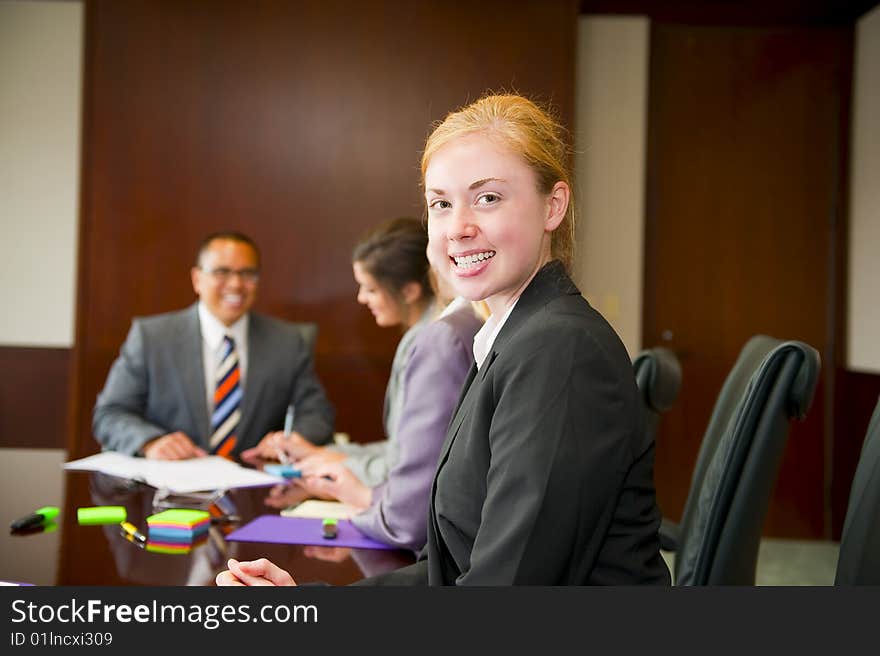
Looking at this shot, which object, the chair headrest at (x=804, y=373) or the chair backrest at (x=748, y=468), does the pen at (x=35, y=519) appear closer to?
the chair backrest at (x=748, y=468)

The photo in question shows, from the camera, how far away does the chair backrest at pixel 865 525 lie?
1.07 m

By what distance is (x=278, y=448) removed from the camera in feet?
8.66

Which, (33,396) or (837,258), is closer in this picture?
(33,396)

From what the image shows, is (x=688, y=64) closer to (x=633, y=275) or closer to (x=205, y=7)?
(x=633, y=275)

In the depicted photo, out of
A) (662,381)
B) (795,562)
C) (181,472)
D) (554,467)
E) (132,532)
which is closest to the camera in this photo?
(554,467)

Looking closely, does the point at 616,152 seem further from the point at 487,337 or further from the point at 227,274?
the point at 487,337

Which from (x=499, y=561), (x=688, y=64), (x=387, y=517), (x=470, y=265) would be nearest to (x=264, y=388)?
(x=387, y=517)

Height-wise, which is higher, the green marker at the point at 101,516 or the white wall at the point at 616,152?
the white wall at the point at 616,152

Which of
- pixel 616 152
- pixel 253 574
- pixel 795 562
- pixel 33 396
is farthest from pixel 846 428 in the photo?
pixel 253 574

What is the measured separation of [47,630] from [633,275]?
14.7 feet

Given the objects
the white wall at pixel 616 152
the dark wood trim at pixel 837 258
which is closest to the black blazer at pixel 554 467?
the white wall at pixel 616 152

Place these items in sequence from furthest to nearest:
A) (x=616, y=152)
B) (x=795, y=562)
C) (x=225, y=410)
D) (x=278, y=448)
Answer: (x=616, y=152) → (x=795, y=562) → (x=225, y=410) → (x=278, y=448)

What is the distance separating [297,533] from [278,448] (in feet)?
3.09

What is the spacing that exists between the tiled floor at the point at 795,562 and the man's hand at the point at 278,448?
1967 mm
